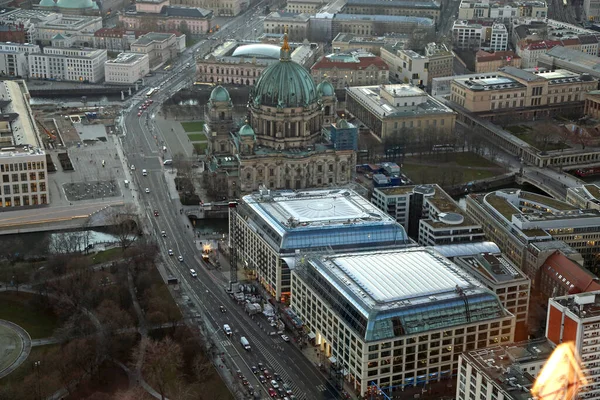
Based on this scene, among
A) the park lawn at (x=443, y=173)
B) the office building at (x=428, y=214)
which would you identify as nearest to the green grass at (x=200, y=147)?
the park lawn at (x=443, y=173)

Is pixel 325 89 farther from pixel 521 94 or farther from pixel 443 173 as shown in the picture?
pixel 521 94

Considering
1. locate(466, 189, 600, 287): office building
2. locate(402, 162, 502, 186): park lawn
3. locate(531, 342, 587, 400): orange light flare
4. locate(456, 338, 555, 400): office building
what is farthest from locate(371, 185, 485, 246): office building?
locate(531, 342, 587, 400): orange light flare

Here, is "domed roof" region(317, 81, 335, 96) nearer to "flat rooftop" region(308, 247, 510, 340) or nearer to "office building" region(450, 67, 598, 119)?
"office building" region(450, 67, 598, 119)

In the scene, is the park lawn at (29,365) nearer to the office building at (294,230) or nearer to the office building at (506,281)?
the office building at (294,230)

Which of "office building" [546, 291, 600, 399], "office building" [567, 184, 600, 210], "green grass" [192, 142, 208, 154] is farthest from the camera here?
"green grass" [192, 142, 208, 154]

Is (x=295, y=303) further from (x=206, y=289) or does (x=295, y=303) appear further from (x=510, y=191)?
(x=510, y=191)

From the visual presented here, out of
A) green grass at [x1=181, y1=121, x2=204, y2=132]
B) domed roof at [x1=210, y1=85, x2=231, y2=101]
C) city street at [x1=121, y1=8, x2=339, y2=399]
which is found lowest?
city street at [x1=121, y1=8, x2=339, y2=399]
